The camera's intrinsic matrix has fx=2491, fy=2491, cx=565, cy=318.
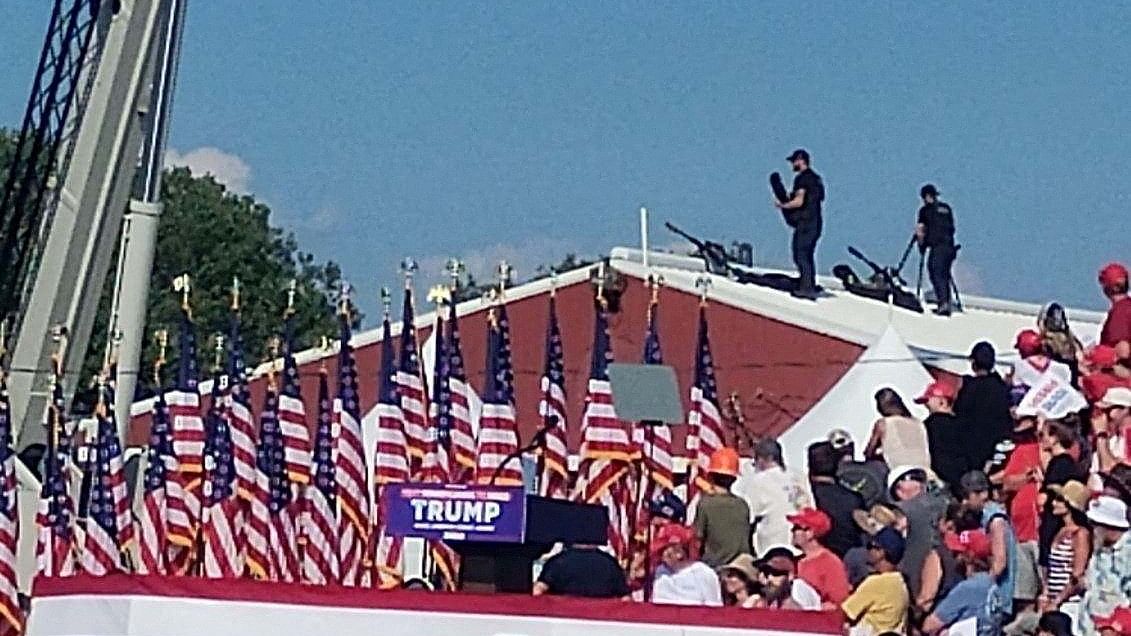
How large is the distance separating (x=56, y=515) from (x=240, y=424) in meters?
1.71

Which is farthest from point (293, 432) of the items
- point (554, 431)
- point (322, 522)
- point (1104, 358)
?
point (1104, 358)

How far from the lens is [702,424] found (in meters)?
18.6

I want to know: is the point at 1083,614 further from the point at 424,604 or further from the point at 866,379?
the point at 866,379

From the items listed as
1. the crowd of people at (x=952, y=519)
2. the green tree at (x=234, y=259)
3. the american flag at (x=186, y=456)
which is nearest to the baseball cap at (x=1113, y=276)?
the crowd of people at (x=952, y=519)

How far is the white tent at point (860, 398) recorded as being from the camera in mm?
19484

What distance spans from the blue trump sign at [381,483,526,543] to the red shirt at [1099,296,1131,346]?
6.21 m

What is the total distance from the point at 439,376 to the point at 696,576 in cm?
631

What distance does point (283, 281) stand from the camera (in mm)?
65250

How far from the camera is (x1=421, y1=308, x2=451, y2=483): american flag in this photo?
60.4 ft

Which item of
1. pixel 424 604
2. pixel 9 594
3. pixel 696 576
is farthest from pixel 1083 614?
pixel 9 594

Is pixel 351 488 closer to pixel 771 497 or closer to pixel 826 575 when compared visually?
pixel 771 497

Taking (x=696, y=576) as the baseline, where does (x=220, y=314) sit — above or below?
above

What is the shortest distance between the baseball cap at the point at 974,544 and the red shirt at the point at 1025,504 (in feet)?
1.44

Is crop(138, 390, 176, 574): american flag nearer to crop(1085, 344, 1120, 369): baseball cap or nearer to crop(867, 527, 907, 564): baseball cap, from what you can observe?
crop(867, 527, 907, 564): baseball cap
